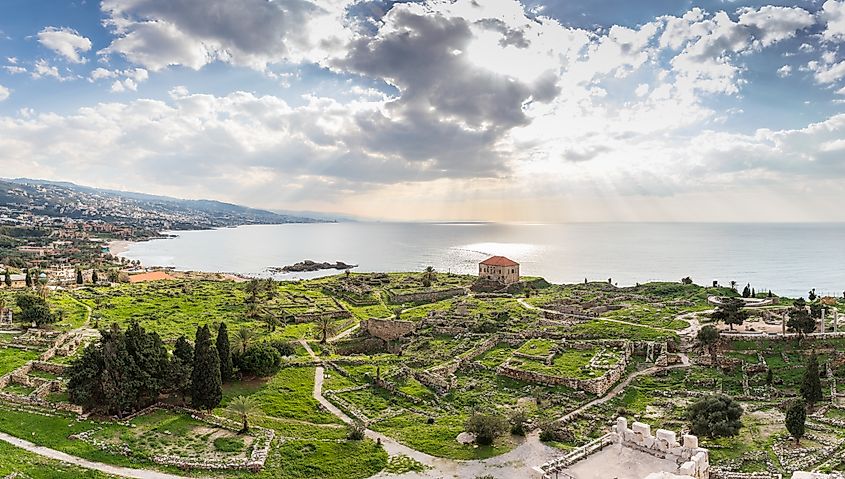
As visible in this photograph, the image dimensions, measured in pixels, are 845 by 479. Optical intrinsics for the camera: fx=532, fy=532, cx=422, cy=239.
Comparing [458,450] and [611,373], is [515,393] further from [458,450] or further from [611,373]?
[458,450]

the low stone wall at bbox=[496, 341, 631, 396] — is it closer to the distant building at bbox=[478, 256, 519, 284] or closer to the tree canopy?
the tree canopy

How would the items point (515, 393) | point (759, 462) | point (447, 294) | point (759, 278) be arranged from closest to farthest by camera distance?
point (759, 462) → point (515, 393) → point (447, 294) → point (759, 278)

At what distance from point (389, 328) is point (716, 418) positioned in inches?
1580

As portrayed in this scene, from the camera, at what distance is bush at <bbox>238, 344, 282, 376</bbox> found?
4078 cm

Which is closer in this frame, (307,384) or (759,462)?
(759,462)

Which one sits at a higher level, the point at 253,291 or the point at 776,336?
the point at 776,336

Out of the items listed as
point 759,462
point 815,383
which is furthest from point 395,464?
point 815,383

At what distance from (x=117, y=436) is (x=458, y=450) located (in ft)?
61.1

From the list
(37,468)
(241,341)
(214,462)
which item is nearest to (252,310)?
(241,341)

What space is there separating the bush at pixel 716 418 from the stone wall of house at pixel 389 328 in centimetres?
3694

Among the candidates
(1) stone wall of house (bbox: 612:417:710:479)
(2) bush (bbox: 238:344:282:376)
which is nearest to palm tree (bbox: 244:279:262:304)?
(2) bush (bbox: 238:344:282:376)

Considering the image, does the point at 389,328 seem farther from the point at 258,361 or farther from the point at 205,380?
the point at 205,380

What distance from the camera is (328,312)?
75.6 m

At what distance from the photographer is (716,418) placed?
30.8 meters
